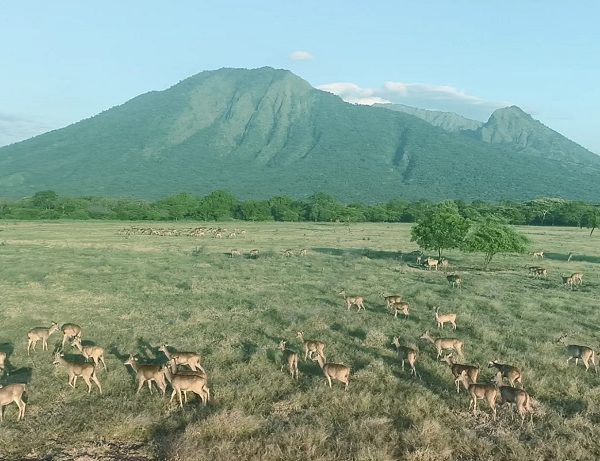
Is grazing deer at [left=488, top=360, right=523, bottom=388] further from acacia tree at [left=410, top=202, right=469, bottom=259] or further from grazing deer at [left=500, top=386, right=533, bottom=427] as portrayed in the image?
acacia tree at [left=410, top=202, right=469, bottom=259]

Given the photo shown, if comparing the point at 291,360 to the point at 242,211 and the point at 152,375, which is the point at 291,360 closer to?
the point at 152,375

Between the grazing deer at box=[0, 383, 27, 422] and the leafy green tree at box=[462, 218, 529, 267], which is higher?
the leafy green tree at box=[462, 218, 529, 267]

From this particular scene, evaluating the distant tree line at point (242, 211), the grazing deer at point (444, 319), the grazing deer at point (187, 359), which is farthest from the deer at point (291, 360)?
the distant tree line at point (242, 211)

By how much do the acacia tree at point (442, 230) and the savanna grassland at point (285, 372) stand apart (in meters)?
5.72

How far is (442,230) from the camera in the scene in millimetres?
38469

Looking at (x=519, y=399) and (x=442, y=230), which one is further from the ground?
(x=442, y=230)

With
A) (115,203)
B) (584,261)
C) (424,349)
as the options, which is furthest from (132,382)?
(115,203)

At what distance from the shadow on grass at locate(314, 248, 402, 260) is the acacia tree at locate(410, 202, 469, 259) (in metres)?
2.90

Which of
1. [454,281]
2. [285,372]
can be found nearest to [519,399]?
[285,372]

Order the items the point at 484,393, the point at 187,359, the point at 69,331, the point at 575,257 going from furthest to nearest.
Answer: the point at 575,257 < the point at 69,331 < the point at 187,359 < the point at 484,393

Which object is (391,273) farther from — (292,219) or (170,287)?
(292,219)

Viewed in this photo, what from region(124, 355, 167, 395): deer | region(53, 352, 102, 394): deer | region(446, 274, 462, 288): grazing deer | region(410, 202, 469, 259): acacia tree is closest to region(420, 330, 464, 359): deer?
region(124, 355, 167, 395): deer

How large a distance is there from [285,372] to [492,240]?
25.1m

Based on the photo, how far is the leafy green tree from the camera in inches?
1385
